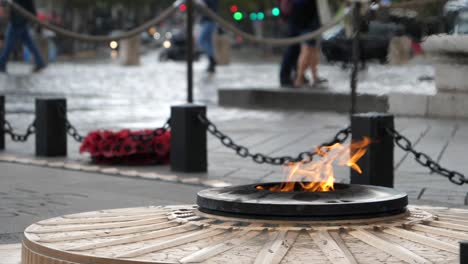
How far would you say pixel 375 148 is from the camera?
7.05m

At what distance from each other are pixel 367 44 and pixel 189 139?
13878mm

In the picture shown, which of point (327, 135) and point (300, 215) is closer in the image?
point (300, 215)

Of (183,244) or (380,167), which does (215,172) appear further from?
(183,244)

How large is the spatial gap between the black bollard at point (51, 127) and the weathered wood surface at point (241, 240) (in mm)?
4615

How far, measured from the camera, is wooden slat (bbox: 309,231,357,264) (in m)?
3.91

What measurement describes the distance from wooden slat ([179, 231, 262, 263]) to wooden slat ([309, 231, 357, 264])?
24 cm

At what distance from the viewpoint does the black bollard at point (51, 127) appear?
9.39 m

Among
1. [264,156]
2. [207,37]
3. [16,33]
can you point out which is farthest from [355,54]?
[207,37]

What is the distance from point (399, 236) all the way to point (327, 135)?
22.3ft

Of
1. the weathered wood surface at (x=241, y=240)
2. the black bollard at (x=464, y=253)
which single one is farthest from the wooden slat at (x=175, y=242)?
the black bollard at (x=464, y=253)

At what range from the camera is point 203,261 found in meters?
3.95

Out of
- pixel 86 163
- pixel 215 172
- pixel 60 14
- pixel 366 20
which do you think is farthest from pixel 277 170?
pixel 60 14

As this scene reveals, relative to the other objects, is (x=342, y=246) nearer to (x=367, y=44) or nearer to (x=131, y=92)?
(x=131, y=92)

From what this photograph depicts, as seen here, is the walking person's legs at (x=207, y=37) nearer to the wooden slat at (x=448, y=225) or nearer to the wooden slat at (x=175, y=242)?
the wooden slat at (x=448, y=225)
